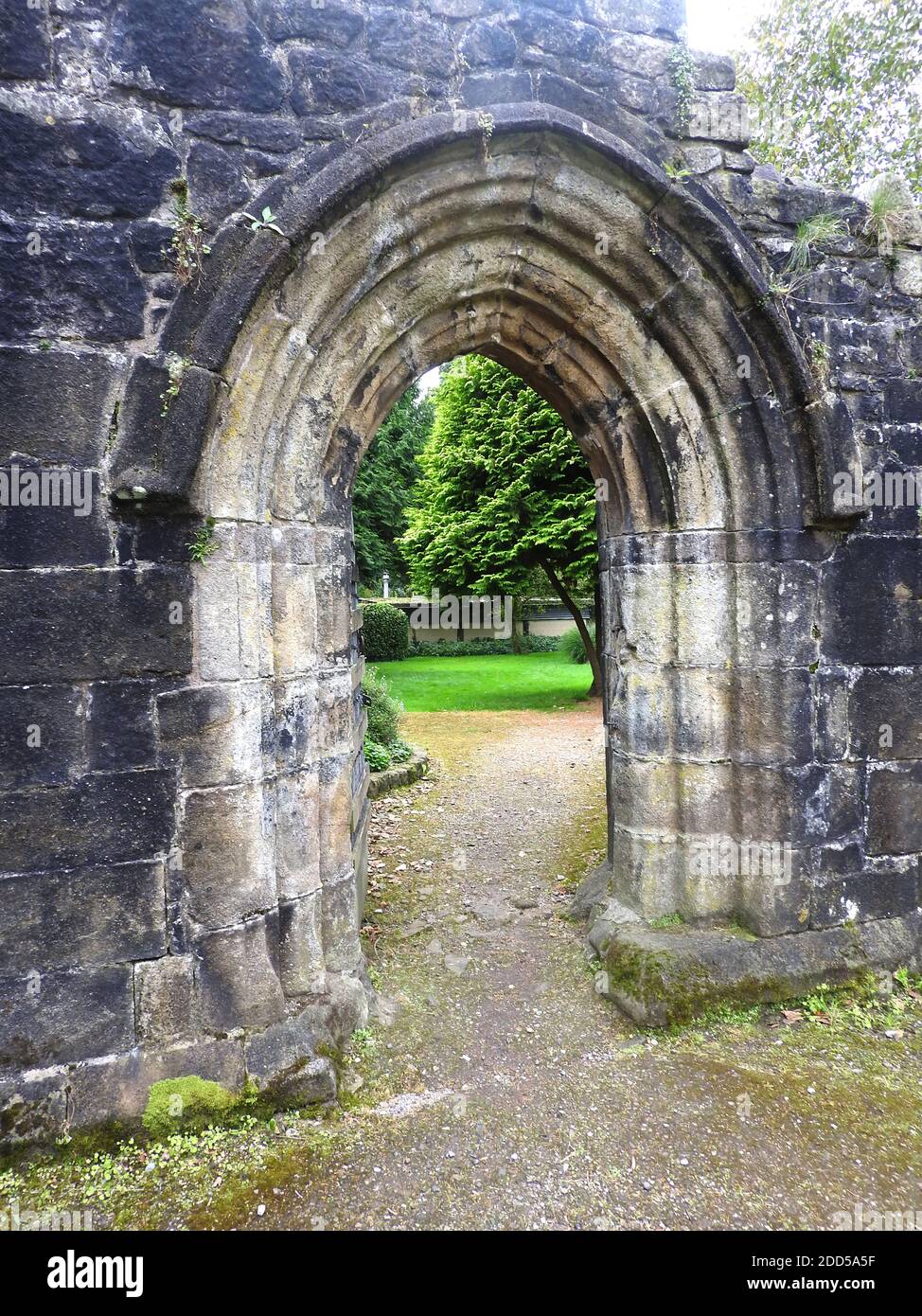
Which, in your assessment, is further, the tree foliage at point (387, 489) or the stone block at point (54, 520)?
the tree foliage at point (387, 489)

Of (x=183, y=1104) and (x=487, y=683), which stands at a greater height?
(x=487, y=683)

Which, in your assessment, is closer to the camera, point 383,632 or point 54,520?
point 54,520

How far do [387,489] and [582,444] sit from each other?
1688 cm

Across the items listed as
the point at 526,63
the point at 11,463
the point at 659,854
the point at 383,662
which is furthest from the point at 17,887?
the point at 383,662

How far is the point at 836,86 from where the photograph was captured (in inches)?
428

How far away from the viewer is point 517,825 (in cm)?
625

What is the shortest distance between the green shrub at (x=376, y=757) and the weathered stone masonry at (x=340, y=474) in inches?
174

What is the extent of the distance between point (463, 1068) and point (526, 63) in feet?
14.4

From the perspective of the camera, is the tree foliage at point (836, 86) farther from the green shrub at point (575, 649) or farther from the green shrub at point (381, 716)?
the green shrub at point (575, 649)

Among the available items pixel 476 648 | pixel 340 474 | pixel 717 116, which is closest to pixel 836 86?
pixel 717 116

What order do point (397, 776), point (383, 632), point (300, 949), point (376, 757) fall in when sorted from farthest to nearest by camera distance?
point (383, 632) → point (376, 757) → point (397, 776) → point (300, 949)

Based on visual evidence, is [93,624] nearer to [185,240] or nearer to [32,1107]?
[185,240]

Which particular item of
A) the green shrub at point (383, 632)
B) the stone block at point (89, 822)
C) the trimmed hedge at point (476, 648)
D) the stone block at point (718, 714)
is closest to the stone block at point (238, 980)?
the stone block at point (89, 822)

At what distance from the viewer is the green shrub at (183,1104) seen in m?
2.45
